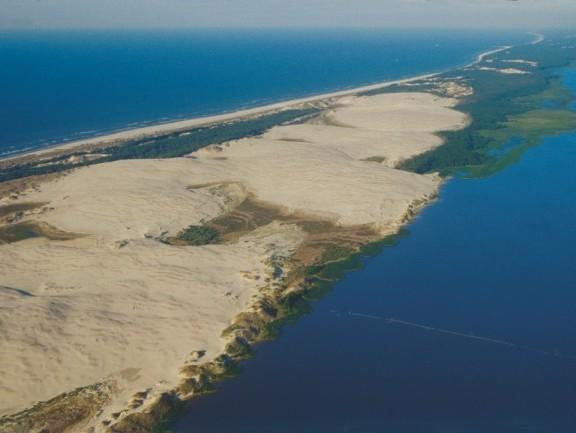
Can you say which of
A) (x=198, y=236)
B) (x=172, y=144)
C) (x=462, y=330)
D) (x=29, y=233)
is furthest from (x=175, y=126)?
(x=462, y=330)

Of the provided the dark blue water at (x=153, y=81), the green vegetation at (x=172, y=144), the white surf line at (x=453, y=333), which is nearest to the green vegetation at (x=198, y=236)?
the white surf line at (x=453, y=333)

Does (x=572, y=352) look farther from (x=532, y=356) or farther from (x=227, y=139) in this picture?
(x=227, y=139)

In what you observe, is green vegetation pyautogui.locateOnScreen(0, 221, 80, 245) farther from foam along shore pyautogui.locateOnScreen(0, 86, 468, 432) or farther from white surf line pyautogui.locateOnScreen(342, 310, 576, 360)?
white surf line pyautogui.locateOnScreen(342, 310, 576, 360)

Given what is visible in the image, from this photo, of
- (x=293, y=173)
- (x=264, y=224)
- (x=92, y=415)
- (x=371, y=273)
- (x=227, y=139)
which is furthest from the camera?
(x=227, y=139)

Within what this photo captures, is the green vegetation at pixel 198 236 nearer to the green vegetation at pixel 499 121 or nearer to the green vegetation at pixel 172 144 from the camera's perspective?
the green vegetation at pixel 499 121

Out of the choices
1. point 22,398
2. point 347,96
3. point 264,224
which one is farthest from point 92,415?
point 347,96

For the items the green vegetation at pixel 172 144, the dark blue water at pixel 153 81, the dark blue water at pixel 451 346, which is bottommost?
the dark blue water at pixel 451 346

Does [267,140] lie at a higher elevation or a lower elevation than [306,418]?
higher
